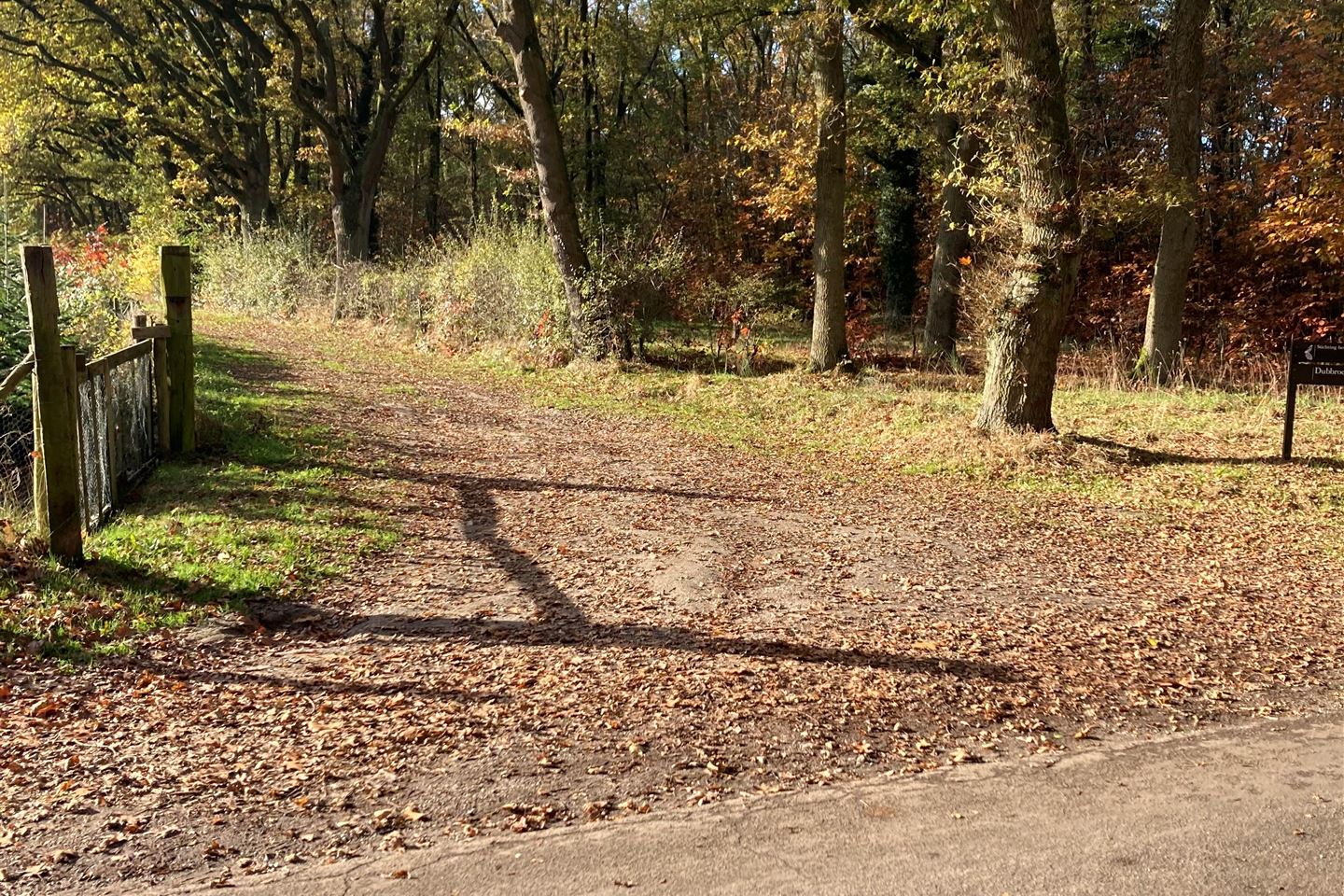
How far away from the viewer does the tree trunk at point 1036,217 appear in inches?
412

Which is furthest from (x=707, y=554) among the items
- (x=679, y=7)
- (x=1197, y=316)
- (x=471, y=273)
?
(x=1197, y=316)

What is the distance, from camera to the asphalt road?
10.8 ft

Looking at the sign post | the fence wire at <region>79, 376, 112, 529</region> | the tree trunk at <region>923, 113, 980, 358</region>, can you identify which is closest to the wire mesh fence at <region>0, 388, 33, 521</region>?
the fence wire at <region>79, 376, 112, 529</region>

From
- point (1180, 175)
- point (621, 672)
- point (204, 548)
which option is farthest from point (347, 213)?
point (621, 672)

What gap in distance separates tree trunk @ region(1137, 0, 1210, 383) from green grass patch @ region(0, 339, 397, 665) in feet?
43.3

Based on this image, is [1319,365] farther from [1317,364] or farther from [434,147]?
[434,147]

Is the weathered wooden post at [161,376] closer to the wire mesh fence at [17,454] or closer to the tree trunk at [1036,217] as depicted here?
the wire mesh fence at [17,454]

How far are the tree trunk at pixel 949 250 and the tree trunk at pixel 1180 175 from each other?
10.5ft

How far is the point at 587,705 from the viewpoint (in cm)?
467

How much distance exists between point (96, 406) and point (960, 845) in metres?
6.57

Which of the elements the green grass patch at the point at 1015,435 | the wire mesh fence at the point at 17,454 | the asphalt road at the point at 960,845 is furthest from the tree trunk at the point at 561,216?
the asphalt road at the point at 960,845

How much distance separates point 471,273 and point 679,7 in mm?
6579

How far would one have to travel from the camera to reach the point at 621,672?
5094 millimetres

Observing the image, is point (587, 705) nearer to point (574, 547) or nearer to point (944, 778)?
point (944, 778)
